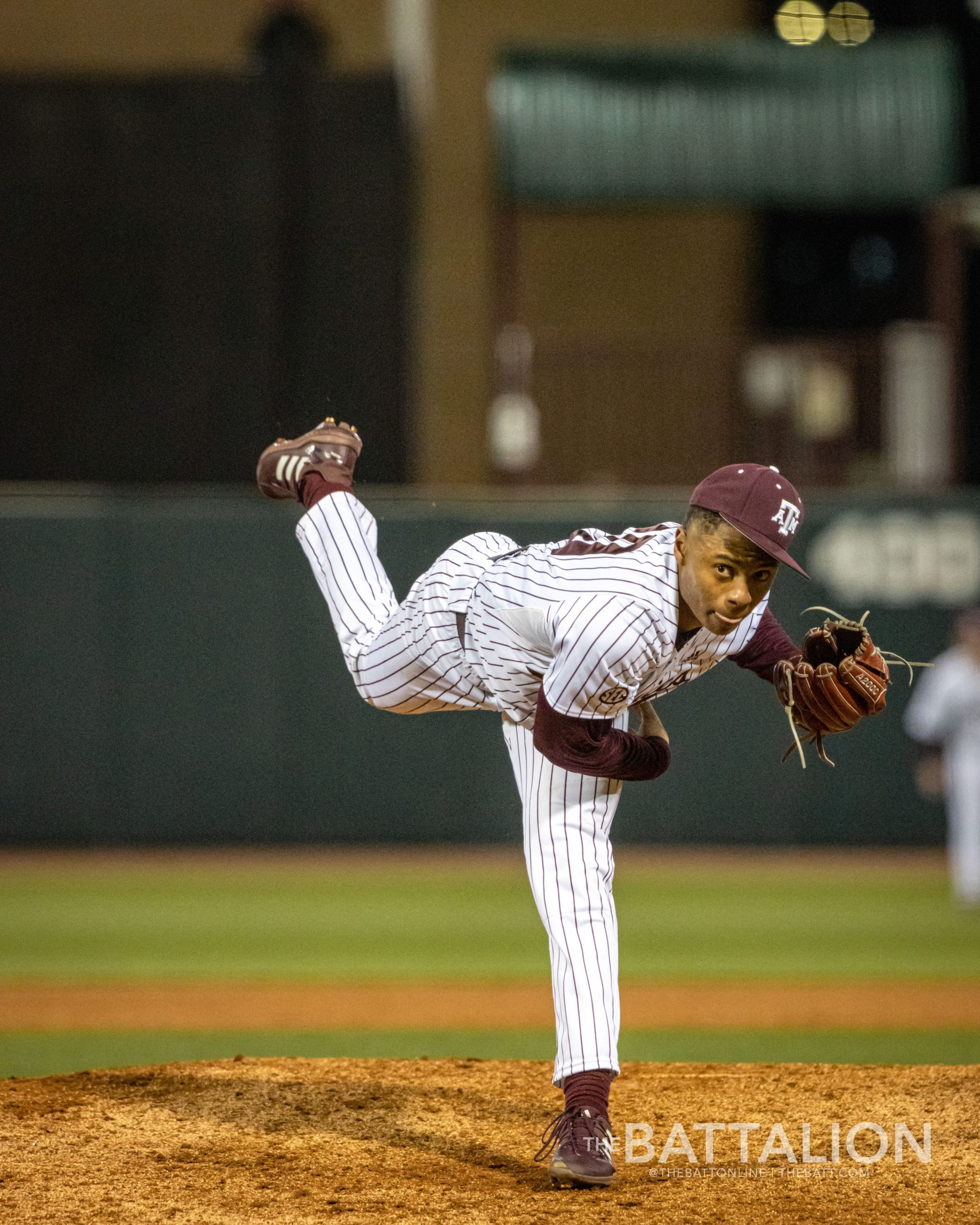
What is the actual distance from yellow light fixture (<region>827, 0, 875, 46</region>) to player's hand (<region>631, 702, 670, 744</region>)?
10894 mm

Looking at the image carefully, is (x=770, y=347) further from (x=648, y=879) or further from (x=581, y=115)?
(x=648, y=879)

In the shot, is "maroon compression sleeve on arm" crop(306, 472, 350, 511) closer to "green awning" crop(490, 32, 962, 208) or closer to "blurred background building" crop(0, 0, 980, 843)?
"blurred background building" crop(0, 0, 980, 843)

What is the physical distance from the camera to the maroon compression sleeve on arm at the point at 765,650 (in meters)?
3.79

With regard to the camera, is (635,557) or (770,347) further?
(770,347)

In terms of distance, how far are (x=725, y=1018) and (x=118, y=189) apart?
863 centimetres

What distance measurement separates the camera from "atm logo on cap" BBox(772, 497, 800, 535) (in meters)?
3.19

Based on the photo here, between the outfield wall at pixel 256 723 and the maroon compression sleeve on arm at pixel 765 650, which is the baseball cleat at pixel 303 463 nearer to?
the maroon compression sleeve on arm at pixel 765 650

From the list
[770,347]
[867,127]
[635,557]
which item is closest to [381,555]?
[770,347]

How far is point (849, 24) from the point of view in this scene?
44.5 feet

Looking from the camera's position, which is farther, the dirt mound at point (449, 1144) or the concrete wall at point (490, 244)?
the concrete wall at point (490, 244)

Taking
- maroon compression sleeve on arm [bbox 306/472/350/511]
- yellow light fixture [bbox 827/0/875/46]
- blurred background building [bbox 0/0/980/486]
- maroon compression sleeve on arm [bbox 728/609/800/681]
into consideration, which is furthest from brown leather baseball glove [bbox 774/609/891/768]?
yellow light fixture [bbox 827/0/875/46]

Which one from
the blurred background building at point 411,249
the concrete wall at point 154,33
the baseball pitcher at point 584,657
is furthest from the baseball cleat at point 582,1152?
the concrete wall at point 154,33

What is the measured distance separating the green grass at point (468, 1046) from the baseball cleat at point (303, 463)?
7.02 feet

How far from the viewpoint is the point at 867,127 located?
12.8 metres
